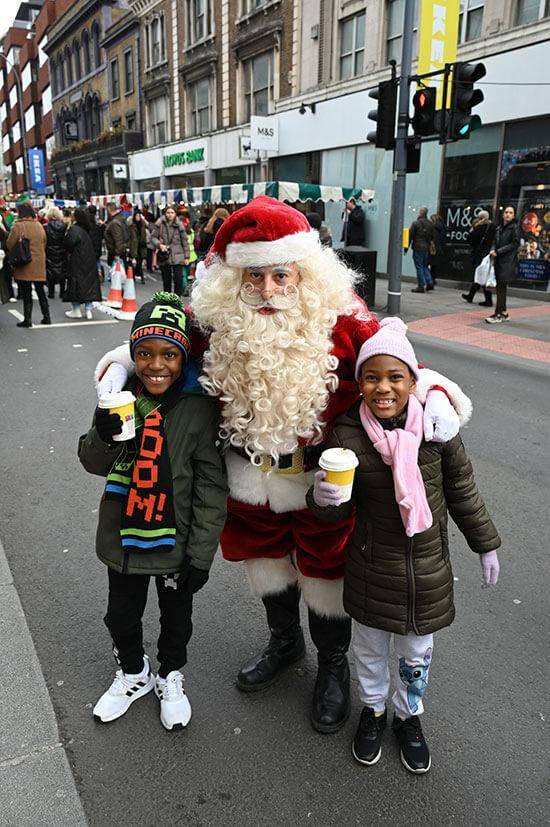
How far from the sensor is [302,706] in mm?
2359

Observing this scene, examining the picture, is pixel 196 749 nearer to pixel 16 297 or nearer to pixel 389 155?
pixel 16 297

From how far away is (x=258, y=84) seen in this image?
2223 cm

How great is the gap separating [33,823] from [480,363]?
727 centimetres

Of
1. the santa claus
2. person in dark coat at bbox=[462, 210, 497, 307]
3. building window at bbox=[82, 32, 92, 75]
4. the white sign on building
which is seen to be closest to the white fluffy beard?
the santa claus

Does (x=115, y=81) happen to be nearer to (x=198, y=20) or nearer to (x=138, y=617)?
(x=198, y=20)

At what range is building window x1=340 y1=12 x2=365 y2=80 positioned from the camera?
17.1 metres

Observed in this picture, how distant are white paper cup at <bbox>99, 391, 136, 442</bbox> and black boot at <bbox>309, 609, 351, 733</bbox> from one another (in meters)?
1.04

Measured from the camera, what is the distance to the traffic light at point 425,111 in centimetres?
860

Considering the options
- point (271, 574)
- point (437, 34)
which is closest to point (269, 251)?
point (271, 574)

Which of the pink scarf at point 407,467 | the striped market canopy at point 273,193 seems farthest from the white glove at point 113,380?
the striped market canopy at point 273,193

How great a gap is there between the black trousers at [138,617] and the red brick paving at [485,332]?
23.3 feet

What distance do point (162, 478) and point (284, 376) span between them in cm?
51

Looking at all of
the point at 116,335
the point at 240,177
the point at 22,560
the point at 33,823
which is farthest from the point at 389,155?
the point at 33,823

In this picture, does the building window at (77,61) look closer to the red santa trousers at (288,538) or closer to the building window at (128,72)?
the building window at (128,72)
